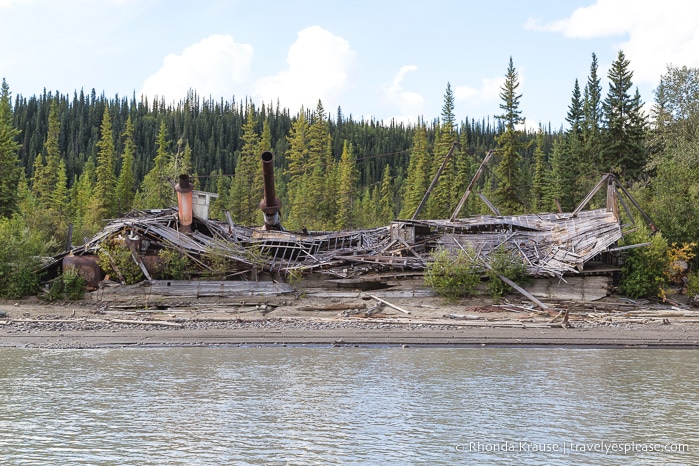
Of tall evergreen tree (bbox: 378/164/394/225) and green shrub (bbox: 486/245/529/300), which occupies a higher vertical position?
tall evergreen tree (bbox: 378/164/394/225)

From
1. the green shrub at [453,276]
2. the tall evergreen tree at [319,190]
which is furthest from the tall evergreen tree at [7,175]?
the green shrub at [453,276]

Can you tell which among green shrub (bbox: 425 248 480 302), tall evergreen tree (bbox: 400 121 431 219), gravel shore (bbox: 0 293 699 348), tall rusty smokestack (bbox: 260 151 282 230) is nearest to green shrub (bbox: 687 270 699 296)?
gravel shore (bbox: 0 293 699 348)

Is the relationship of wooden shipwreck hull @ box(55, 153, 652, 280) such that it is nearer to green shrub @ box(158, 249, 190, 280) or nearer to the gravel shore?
green shrub @ box(158, 249, 190, 280)

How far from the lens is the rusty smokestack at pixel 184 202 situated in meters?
33.8

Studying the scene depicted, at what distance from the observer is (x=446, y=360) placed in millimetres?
22188

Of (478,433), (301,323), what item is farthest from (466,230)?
(478,433)

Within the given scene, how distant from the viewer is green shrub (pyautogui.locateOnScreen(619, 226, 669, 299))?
32344mm

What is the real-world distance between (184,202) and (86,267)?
523cm

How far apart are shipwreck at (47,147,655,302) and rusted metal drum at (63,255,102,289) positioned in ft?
0.15

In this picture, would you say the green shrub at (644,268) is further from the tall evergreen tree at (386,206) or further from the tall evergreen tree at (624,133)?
the tall evergreen tree at (386,206)

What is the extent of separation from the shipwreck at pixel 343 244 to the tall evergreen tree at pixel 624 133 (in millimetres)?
25412

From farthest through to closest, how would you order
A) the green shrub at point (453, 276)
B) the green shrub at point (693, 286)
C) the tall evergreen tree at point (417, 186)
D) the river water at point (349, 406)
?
the tall evergreen tree at point (417, 186) < the green shrub at point (693, 286) < the green shrub at point (453, 276) < the river water at point (349, 406)

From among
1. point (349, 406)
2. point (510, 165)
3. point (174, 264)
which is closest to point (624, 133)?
point (510, 165)

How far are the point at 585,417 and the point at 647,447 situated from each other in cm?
213
